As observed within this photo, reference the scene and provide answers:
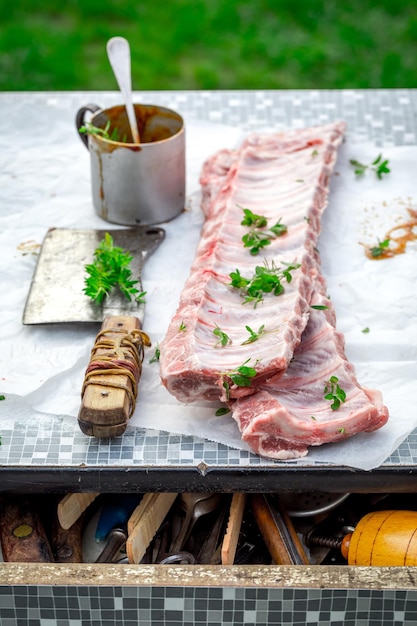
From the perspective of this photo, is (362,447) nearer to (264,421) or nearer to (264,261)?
(264,421)

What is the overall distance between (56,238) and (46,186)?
54 cm

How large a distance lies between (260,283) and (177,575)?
3.71 feet

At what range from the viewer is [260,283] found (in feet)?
10.5

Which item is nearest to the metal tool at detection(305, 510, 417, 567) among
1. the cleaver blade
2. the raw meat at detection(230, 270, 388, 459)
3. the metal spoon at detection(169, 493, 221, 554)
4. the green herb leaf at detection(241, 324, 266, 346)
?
the raw meat at detection(230, 270, 388, 459)

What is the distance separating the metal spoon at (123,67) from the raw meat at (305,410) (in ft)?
4.84

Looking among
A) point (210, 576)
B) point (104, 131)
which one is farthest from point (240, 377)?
point (104, 131)

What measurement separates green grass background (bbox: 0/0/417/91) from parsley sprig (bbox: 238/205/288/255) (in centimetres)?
402

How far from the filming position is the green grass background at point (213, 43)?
299 inches

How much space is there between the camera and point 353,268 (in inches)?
146

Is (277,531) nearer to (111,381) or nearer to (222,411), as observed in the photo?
(222,411)

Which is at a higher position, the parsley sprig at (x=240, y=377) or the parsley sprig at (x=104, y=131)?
the parsley sprig at (x=104, y=131)

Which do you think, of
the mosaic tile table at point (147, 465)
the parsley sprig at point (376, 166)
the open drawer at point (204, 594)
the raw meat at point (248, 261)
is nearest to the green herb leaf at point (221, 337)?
the raw meat at point (248, 261)

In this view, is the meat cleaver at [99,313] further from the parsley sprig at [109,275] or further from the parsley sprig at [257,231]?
the parsley sprig at [257,231]

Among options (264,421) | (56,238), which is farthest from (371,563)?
(56,238)
